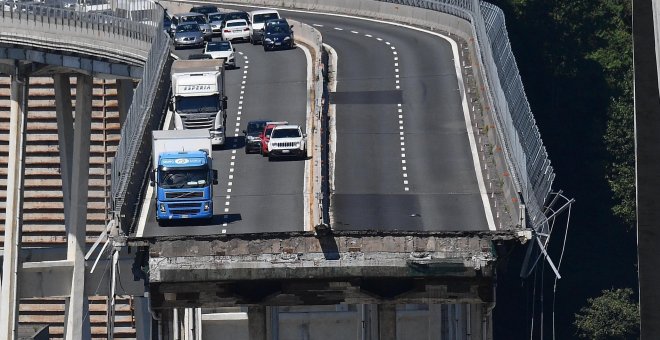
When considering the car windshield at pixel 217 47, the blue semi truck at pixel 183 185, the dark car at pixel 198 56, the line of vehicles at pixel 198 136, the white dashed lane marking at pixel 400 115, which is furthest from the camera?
the car windshield at pixel 217 47

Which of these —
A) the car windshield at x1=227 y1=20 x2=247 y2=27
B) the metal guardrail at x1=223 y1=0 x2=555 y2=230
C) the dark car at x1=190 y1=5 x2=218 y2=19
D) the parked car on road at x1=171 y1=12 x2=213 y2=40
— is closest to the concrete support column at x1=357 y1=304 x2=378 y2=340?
the metal guardrail at x1=223 y1=0 x2=555 y2=230

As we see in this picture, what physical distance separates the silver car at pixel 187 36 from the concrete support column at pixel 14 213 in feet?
37.5

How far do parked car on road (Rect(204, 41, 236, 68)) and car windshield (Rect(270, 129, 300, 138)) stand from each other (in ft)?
63.1

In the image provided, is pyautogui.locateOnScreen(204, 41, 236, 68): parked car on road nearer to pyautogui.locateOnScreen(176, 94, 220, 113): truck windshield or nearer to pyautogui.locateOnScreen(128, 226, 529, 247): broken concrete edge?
pyautogui.locateOnScreen(176, 94, 220, 113): truck windshield

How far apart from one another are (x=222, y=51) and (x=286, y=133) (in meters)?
20.6

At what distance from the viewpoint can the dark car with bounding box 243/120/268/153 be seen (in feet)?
292

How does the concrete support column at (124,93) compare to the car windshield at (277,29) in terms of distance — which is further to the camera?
the car windshield at (277,29)

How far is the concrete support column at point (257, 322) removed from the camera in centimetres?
7719

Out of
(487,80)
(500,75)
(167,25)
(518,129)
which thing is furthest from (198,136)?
(167,25)

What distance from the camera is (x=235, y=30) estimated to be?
118625mm

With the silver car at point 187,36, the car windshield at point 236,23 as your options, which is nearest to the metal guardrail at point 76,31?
the silver car at point 187,36

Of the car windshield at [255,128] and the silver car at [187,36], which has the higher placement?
the silver car at [187,36]

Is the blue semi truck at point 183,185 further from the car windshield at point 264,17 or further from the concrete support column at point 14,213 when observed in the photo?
the car windshield at point 264,17

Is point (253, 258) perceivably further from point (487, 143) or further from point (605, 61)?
point (605, 61)
